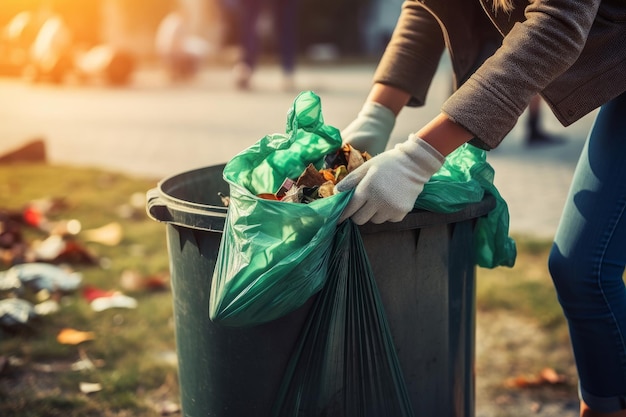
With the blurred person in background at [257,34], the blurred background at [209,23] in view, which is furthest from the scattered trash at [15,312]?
the blurred background at [209,23]

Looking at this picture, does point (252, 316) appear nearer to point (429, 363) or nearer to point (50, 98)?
point (429, 363)

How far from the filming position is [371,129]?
6.88 ft

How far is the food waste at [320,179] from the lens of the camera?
5.54ft

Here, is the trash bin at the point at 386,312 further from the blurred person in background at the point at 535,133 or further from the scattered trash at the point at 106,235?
the blurred person in background at the point at 535,133

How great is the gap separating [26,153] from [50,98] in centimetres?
428

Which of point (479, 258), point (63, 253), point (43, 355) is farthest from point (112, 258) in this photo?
point (479, 258)

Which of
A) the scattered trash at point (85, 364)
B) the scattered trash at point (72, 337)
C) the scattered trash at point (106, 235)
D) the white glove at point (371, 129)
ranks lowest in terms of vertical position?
the scattered trash at point (85, 364)

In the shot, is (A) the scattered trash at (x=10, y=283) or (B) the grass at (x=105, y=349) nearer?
(B) the grass at (x=105, y=349)

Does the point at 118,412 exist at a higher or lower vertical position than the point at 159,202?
lower

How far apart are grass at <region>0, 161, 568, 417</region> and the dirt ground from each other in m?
0.06

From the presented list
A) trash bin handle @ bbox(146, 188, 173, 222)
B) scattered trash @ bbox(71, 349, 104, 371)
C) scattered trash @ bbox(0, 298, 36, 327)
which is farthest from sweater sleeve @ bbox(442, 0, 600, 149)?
scattered trash @ bbox(0, 298, 36, 327)


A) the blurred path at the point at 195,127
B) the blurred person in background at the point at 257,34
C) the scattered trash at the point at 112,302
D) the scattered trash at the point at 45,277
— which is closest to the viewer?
the scattered trash at the point at 112,302

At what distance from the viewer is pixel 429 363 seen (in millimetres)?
1782

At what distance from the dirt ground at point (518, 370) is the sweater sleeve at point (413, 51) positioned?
1.22 meters
